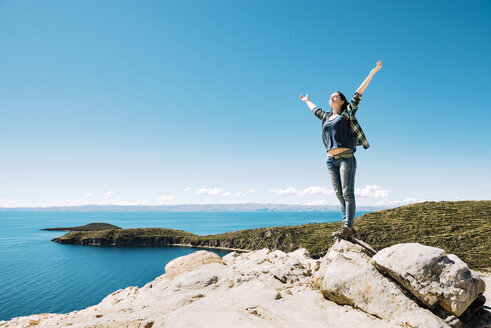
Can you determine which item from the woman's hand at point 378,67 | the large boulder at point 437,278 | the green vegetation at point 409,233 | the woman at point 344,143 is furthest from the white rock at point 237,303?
the green vegetation at point 409,233

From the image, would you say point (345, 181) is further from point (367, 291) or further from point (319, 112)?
point (367, 291)

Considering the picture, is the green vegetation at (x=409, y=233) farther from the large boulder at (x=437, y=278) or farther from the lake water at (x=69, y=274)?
the lake water at (x=69, y=274)

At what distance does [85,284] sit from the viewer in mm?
66000

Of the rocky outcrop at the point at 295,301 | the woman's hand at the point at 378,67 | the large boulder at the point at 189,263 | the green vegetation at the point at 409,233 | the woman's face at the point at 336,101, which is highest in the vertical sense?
the woman's hand at the point at 378,67

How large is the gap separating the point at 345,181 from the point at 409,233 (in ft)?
212

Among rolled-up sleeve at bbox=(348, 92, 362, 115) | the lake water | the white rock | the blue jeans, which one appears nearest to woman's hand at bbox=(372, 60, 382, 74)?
rolled-up sleeve at bbox=(348, 92, 362, 115)

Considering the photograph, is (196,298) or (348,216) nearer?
(348,216)

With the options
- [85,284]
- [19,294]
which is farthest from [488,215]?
[19,294]

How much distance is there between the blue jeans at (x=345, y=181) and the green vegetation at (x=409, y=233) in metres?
18.2

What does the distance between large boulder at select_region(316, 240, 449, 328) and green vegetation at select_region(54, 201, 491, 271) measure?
18.1 meters

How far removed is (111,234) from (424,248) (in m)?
159

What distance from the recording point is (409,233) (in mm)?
59375

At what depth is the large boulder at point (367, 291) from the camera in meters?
6.52

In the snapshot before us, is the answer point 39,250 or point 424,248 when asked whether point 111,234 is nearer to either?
point 39,250
